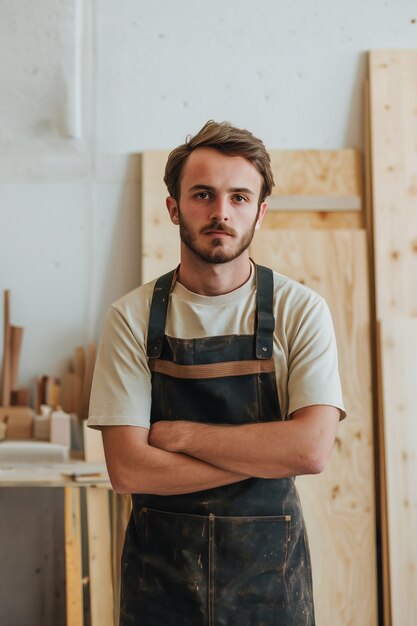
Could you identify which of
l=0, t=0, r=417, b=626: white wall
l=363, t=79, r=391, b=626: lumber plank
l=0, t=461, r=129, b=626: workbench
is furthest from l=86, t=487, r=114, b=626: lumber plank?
l=363, t=79, r=391, b=626: lumber plank

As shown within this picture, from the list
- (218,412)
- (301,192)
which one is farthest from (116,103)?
(218,412)

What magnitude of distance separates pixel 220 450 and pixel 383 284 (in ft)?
6.17

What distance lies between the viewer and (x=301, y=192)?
356 centimetres

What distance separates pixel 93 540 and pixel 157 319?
1596 millimetres

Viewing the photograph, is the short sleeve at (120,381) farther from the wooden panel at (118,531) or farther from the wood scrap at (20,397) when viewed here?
the wood scrap at (20,397)

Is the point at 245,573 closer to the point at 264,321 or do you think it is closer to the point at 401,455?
the point at 264,321

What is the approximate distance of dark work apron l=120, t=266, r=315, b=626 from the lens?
1.83 metres

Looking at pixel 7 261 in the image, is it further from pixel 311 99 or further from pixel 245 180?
pixel 245 180

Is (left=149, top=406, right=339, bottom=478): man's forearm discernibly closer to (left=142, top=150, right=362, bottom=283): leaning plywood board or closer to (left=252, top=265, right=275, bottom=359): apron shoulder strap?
(left=252, top=265, right=275, bottom=359): apron shoulder strap

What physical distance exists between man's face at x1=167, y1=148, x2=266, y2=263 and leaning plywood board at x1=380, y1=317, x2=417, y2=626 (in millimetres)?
1616

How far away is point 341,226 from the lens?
3555mm

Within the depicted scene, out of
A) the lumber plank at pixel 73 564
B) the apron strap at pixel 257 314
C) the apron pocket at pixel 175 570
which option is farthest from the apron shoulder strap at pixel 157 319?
the lumber plank at pixel 73 564

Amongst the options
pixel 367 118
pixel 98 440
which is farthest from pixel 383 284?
pixel 98 440

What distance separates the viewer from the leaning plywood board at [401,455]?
3.13 meters
